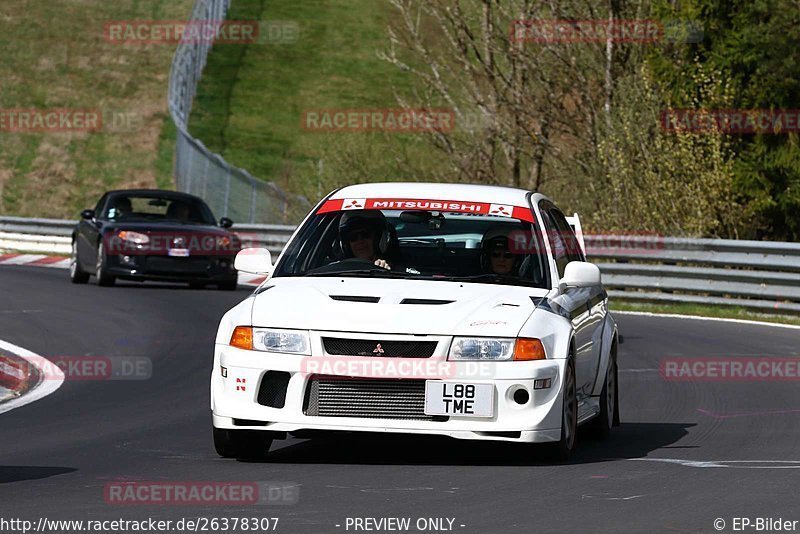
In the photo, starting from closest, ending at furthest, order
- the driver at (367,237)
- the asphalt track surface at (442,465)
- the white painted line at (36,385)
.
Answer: the asphalt track surface at (442,465)
the driver at (367,237)
the white painted line at (36,385)

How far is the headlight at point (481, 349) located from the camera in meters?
8.87

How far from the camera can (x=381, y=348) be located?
8852 millimetres

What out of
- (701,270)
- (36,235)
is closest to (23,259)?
(36,235)

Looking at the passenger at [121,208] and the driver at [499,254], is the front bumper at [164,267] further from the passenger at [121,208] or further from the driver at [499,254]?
the driver at [499,254]

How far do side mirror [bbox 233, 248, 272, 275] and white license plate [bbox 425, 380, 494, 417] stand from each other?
1.59 meters

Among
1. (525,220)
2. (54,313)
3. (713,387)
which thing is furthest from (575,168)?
(525,220)

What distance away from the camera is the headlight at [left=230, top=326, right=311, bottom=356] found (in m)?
8.93

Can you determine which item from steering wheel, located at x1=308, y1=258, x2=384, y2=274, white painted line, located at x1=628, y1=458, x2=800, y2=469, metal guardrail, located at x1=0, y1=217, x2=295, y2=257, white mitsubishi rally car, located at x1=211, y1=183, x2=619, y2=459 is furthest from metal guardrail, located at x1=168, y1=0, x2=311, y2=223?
white painted line, located at x1=628, y1=458, x2=800, y2=469

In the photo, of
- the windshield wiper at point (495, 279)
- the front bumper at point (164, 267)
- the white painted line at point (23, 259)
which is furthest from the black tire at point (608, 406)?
the white painted line at point (23, 259)

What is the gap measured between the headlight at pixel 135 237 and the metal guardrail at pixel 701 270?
260 inches

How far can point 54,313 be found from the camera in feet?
66.2

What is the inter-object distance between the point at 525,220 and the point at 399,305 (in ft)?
5.11

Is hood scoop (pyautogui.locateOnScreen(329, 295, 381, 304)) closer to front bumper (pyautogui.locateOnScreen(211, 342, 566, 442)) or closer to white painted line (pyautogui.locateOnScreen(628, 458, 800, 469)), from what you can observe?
front bumper (pyautogui.locateOnScreen(211, 342, 566, 442))

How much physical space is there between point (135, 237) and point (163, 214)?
1199 mm
